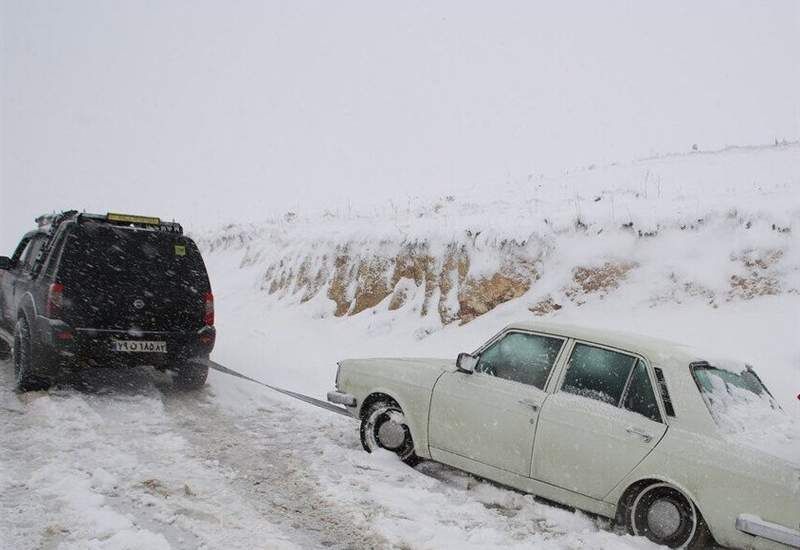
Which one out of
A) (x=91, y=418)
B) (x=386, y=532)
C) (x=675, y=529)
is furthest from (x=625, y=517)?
(x=91, y=418)

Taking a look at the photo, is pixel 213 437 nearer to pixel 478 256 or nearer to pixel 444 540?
pixel 444 540

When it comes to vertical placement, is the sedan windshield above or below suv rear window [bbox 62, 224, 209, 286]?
below

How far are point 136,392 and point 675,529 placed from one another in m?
6.44

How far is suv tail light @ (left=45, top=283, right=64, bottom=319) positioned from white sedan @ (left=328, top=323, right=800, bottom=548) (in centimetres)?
405

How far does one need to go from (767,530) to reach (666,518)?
65 cm

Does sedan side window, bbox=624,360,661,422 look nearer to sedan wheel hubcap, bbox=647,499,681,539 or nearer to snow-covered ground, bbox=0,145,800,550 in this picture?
sedan wheel hubcap, bbox=647,499,681,539

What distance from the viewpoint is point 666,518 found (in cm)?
419

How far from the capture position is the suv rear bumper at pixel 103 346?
6.99 metres

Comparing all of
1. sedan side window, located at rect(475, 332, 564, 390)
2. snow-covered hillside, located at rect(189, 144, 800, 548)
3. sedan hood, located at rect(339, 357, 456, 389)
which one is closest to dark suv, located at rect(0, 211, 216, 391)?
snow-covered hillside, located at rect(189, 144, 800, 548)

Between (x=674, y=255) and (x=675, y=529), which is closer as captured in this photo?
(x=675, y=529)

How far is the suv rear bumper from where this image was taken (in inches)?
275

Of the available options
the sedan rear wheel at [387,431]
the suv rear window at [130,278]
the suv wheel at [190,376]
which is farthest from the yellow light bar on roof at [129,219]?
the sedan rear wheel at [387,431]

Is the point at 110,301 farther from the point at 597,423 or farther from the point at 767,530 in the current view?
the point at 767,530

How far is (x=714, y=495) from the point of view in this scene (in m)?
3.94
